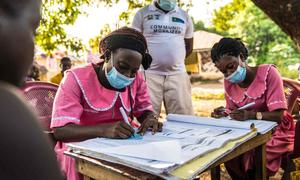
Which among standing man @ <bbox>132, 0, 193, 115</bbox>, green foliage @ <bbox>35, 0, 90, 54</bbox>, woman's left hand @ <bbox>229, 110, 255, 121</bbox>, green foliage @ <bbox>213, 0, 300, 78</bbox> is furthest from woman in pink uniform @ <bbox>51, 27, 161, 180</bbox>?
green foliage @ <bbox>213, 0, 300, 78</bbox>

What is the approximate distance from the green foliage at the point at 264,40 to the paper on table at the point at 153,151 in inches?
907

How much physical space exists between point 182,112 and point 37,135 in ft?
10.6

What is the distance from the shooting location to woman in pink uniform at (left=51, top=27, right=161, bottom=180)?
203cm

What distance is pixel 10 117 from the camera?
0.38m

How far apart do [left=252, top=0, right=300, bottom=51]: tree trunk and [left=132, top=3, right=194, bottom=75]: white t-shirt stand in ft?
2.48

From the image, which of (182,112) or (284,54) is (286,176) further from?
(284,54)

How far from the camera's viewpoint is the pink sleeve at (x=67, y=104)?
6.69 ft

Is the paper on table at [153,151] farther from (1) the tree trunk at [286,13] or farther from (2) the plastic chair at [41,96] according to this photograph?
(1) the tree trunk at [286,13]

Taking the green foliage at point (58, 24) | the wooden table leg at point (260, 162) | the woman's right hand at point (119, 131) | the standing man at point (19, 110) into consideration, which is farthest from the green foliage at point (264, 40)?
the standing man at point (19, 110)

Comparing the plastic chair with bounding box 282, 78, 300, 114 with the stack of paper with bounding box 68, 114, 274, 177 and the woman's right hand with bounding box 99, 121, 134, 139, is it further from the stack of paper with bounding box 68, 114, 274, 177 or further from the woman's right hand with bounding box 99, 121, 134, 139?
the woman's right hand with bounding box 99, 121, 134, 139

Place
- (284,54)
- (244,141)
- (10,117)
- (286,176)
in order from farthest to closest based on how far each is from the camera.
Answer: (284,54) < (286,176) < (244,141) < (10,117)

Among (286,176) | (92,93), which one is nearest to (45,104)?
(92,93)

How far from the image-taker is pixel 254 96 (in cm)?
273

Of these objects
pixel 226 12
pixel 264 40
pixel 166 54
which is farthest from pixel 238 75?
pixel 264 40
